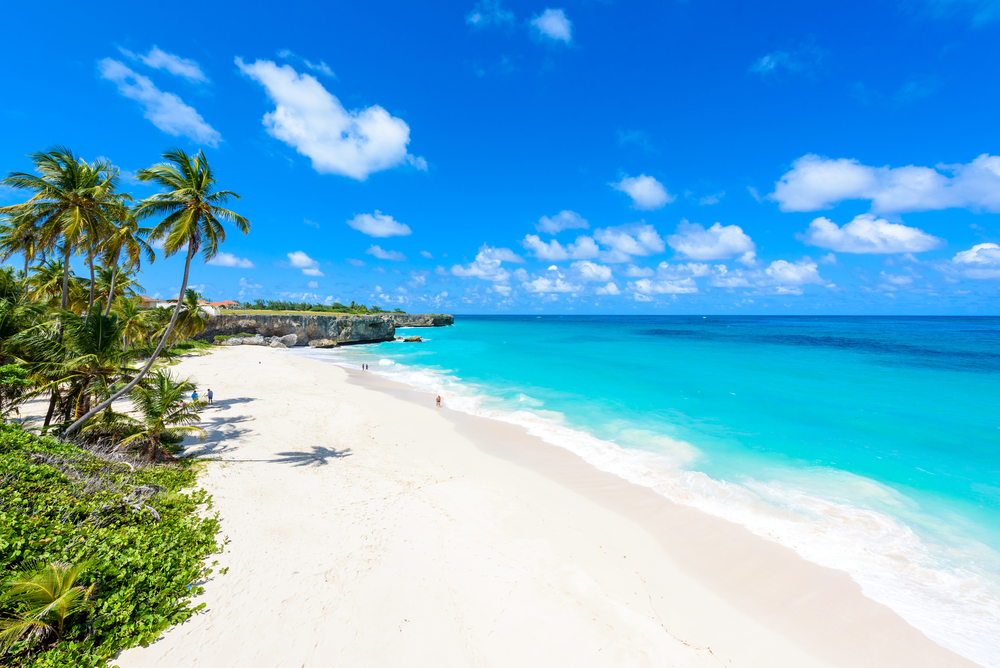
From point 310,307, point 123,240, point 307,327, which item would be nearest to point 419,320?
point 310,307

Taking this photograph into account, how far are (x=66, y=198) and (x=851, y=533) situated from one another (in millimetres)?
25551

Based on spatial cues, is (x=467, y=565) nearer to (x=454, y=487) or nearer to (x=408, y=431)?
(x=454, y=487)

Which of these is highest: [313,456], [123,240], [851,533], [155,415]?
[123,240]

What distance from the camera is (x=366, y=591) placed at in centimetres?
659

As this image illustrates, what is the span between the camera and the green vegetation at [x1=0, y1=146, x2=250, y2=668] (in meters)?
4.73

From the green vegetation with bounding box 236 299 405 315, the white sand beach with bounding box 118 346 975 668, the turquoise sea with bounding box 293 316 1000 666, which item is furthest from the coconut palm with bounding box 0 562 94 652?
the green vegetation with bounding box 236 299 405 315

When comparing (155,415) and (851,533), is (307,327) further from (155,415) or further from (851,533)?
(851,533)

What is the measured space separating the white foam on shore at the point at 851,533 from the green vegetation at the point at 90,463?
1293 cm

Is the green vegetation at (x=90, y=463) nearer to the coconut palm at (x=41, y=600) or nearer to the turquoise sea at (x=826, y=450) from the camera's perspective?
the coconut palm at (x=41, y=600)

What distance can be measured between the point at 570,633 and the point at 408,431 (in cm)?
1227

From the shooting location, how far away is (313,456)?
42.1 feet

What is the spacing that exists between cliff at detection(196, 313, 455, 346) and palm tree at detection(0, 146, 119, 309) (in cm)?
4624

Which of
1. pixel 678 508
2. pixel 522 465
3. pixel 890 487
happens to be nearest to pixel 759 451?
pixel 890 487

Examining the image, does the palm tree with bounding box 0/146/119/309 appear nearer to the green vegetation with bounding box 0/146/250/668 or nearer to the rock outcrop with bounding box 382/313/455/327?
the green vegetation with bounding box 0/146/250/668
